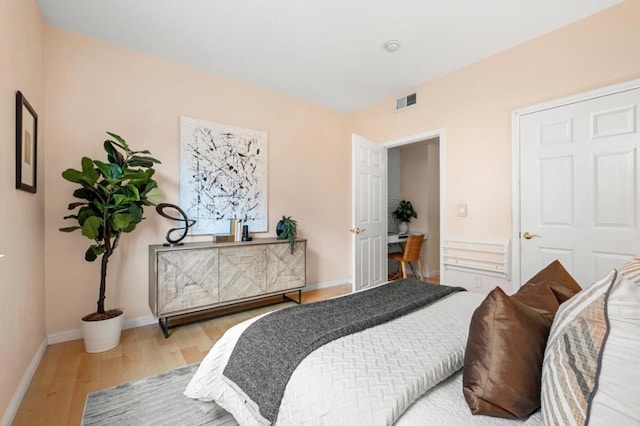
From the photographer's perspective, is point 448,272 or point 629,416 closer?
point 629,416

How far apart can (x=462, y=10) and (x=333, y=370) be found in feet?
8.76

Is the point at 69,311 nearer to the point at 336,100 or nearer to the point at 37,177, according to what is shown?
the point at 37,177

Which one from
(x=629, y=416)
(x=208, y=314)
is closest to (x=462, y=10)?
(x=629, y=416)

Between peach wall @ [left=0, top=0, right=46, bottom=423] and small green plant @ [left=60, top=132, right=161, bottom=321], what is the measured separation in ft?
A: 1.02

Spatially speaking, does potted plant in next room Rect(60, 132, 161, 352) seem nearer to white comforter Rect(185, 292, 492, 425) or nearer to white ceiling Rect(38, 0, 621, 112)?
white ceiling Rect(38, 0, 621, 112)

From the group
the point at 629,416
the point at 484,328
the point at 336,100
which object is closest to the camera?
the point at 629,416

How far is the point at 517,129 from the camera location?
106 inches

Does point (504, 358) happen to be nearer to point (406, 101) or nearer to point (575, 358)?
point (575, 358)

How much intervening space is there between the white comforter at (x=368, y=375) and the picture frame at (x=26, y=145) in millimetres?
1736

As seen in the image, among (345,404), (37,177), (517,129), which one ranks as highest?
(517,129)

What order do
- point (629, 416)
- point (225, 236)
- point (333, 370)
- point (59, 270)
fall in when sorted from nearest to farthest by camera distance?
point (629, 416)
point (333, 370)
point (59, 270)
point (225, 236)

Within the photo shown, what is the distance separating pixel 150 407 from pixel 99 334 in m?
1.00

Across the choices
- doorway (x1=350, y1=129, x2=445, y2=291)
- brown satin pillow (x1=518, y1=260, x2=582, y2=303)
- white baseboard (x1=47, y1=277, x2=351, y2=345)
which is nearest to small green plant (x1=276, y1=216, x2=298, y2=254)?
doorway (x1=350, y1=129, x2=445, y2=291)

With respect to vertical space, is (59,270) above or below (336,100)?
below
